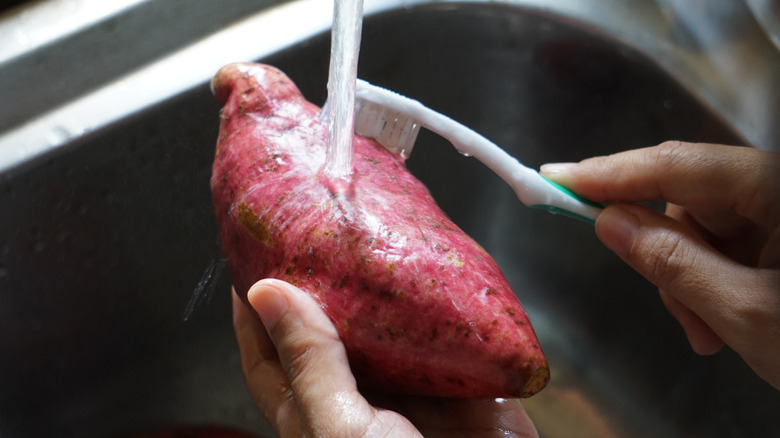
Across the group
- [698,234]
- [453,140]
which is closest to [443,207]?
[453,140]

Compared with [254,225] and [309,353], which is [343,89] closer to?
[254,225]

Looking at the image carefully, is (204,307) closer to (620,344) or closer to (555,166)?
(555,166)

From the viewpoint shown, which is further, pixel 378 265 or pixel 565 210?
pixel 565 210

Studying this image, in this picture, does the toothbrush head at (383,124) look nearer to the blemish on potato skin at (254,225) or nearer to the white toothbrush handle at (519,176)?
the white toothbrush handle at (519,176)

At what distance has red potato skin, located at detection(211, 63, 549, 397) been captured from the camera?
58 cm

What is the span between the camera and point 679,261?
0.66m

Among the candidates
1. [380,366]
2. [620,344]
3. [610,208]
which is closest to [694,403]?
[620,344]

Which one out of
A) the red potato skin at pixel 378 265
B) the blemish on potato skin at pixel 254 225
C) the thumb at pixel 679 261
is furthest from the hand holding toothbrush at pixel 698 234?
the blemish on potato skin at pixel 254 225

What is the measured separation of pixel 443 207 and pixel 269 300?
0.43 m

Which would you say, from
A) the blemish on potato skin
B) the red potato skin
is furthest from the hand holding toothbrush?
the blemish on potato skin

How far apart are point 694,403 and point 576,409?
15 centimetres

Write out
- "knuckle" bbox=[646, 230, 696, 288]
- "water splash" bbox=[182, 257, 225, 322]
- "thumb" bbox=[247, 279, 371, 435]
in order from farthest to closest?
1. "water splash" bbox=[182, 257, 225, 322]
2. "knuckle" bbox=[646, 230, 696, 288]
3. "thumb" bbox=[247, 279, 371, 435]

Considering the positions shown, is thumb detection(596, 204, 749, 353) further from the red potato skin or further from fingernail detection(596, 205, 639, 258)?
the red potato skin

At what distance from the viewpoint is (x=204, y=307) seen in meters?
0.84
